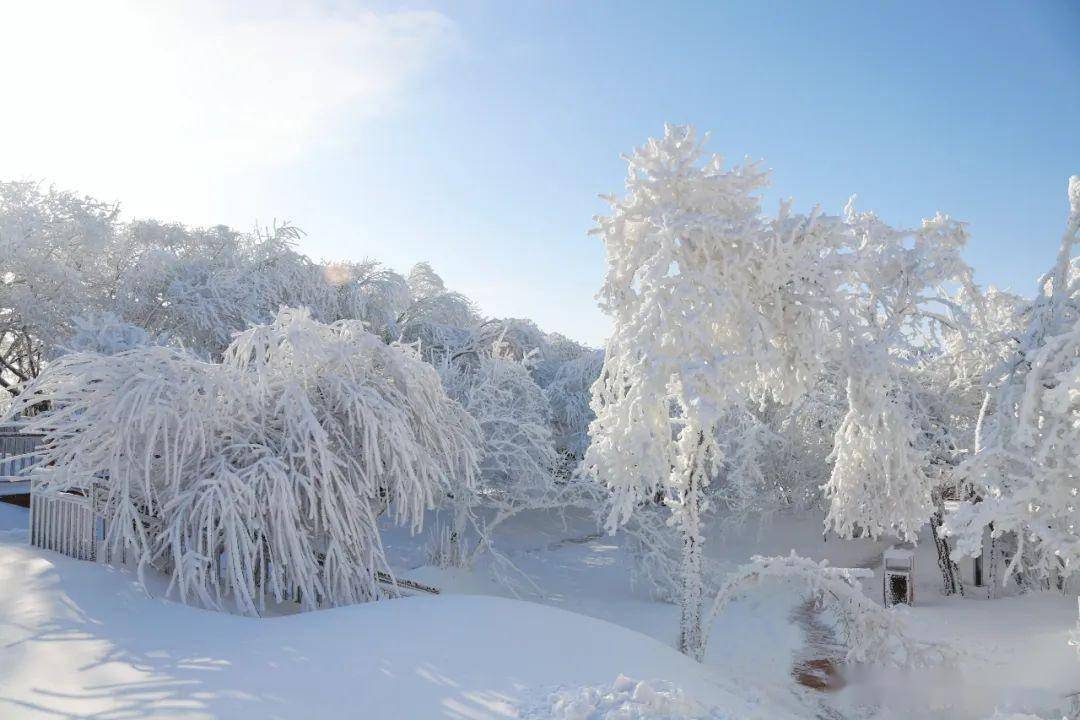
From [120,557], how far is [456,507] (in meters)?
6.01

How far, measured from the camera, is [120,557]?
25.7ft

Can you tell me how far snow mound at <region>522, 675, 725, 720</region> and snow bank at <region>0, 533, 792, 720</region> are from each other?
3 cm

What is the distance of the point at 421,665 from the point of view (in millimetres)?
5316

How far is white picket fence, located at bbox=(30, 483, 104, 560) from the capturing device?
803 centimetres

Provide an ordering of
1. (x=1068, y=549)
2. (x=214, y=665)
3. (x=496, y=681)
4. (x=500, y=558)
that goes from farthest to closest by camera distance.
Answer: (x=500, y=558)
(x=1068, y=549)
(x=214, y=665)
(x=496, y=681)

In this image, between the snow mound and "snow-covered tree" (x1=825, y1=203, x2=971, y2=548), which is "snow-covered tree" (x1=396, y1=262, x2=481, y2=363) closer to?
"snow-covered tree" (x1=825, y1=203, x2=971, y2=548)

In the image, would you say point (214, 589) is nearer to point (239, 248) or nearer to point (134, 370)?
point (134, 370)

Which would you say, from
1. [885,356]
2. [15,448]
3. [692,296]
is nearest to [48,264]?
[15,448]

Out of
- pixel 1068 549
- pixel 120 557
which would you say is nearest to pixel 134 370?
pixel 120 557

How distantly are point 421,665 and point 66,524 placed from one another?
553 cm

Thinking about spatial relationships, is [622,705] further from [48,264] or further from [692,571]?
[48,264]

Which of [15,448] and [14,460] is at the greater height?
[15,448]

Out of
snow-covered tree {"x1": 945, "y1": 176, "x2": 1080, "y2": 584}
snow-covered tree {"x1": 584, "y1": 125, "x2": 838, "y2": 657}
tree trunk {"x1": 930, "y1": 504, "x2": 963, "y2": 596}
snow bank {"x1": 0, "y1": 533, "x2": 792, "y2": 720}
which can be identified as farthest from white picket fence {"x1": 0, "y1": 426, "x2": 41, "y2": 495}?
tree trunk {"x1": 930, "y1": 504, "x2": 963, "y2": 596}

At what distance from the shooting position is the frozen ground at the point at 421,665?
183 inches
